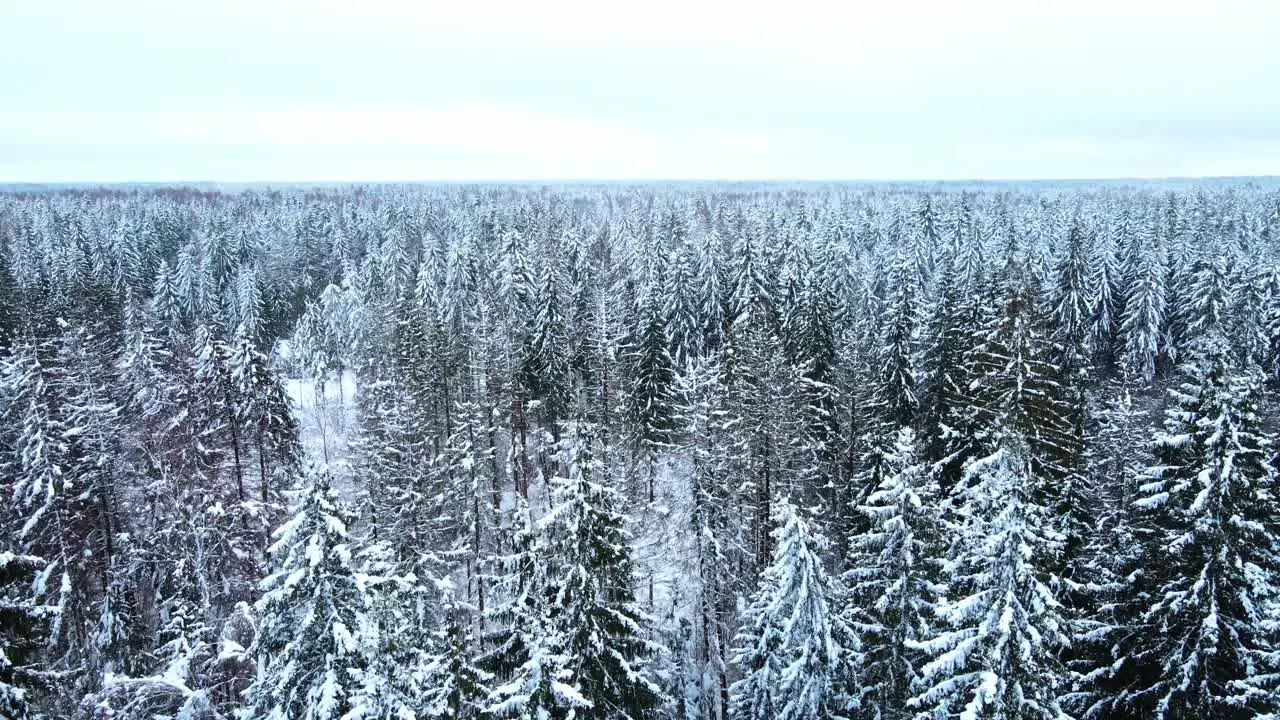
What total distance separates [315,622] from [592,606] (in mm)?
5180

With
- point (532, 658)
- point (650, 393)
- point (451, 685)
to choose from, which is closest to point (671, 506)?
point (650, 393)

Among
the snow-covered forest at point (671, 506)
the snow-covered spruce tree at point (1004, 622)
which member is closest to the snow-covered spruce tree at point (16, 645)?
the snow-covered forest at point (671, 506)

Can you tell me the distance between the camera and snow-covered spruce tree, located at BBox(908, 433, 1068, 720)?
1265 cm

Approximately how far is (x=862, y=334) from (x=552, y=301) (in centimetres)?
2168

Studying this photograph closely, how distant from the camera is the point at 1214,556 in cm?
1425

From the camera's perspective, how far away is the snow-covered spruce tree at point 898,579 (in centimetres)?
1530

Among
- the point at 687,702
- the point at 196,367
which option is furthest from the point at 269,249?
the point at 687,702

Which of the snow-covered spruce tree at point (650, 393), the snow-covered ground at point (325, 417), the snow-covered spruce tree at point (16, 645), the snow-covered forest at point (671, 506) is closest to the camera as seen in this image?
the snow-covered spruce tree at point (16, 645)

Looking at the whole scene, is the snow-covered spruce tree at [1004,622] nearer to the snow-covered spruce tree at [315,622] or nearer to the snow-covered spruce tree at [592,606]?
the snow-covered spruce tree at [592,606]

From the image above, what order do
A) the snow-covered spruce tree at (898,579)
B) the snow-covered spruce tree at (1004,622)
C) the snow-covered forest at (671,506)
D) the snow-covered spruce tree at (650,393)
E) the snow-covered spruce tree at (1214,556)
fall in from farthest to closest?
the snow-covered spruce tree at (650,393)
the snow-covered spruce tree at (898,579)
the snow-covered spruce tree at (1214,556)
the snow-covered forest at (671,506)
the snow-covered spruce tree at (1004,622)

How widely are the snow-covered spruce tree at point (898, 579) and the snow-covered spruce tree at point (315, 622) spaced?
9881mm

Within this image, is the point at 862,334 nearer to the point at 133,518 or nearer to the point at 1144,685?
the point at 1144,685

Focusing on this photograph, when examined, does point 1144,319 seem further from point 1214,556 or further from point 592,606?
point 592,606

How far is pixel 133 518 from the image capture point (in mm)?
32969
